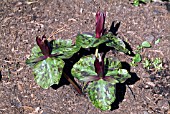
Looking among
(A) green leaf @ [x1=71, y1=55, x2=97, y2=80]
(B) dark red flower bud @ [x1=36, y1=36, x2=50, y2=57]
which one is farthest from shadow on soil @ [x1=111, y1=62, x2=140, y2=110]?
(B) dark red flower bud @ [x1=36, y1=36, x2=50, y2=57]

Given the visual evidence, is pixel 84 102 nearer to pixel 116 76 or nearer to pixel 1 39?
pixel 116 76

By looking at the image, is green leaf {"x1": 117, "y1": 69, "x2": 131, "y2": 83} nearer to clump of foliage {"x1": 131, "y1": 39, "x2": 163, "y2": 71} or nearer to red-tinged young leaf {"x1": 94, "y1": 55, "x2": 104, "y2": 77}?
red-tinged young leaf {"x1": 94, "y1": 55, "x2": 104, "y2": 77}

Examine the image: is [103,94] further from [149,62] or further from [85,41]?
[149,62]

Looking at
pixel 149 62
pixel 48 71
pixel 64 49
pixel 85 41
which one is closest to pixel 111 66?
pixel 85 41

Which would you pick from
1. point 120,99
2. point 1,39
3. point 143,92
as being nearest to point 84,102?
point 120,99

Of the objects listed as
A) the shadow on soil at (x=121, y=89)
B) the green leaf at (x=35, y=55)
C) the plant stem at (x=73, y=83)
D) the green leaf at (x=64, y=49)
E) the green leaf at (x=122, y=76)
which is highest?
the green leaf at (x=64, y=49)

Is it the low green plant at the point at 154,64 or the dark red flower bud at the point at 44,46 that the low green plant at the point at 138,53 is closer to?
the low green plant at the point at 154,64

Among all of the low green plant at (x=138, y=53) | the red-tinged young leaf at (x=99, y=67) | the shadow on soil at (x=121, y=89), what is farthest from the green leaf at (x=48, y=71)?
the low green plant at (x=138, y=53)
